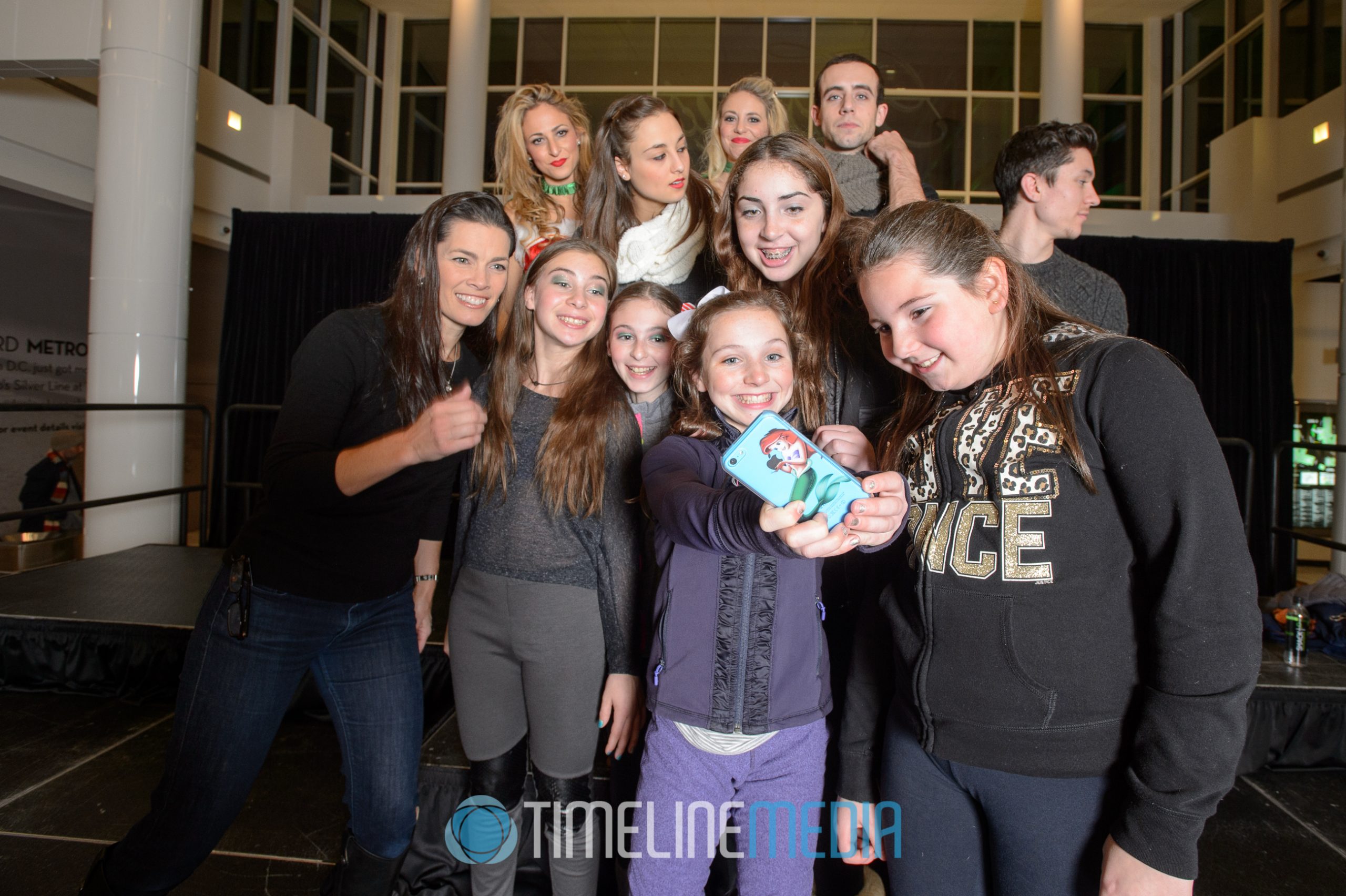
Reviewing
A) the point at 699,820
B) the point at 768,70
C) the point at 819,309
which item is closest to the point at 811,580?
the point at 699,820

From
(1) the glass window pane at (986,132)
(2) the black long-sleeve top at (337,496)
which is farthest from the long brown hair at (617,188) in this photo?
(1) the glass window pane at (986,132)

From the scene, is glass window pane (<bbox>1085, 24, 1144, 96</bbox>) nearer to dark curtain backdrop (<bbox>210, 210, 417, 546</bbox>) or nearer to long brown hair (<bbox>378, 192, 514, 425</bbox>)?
dark curtain backdrop (<bbox>210, 210, 417, 546</bbox>)

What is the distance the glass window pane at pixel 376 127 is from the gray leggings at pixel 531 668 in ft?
37.2

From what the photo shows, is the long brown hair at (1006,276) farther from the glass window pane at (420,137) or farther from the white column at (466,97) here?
Result: the glass window pane at (420,137)

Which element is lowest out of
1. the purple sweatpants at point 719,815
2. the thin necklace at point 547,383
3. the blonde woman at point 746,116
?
the purple sweatpants at point 719,815

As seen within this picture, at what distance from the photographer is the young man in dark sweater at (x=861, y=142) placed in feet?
8.49

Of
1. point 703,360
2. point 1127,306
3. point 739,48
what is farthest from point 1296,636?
point 739,48

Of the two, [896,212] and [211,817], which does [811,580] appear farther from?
[211,817]

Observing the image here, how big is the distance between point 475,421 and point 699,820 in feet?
2.92

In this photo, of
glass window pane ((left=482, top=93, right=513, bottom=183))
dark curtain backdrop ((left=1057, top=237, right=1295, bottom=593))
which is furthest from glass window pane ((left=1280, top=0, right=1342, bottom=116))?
glass window pane ((left=482, top=93, right=513, bottom=183))

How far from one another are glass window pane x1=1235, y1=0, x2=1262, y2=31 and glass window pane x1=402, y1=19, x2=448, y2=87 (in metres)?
10.5

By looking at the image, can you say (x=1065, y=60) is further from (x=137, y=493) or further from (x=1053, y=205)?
(x=137, y=493)

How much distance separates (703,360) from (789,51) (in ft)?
37.0

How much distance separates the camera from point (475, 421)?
1379 millimetres
